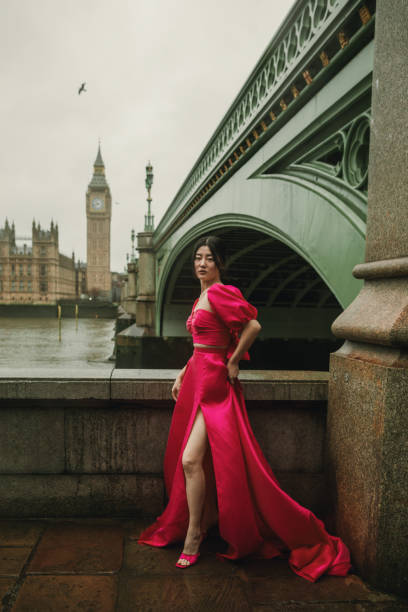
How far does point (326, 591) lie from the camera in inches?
75.7

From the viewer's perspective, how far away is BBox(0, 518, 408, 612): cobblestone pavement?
1812 millimetres

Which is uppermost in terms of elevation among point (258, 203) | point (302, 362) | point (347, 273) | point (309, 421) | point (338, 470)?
point (258, 203)

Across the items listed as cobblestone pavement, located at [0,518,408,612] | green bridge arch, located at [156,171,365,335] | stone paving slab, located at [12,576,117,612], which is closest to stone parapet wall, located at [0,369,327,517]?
cobblestone pavement, located at [0,518,408,612]

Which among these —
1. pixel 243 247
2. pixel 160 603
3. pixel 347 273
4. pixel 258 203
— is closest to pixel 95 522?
pixel 160 603

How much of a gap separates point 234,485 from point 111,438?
0.85 m

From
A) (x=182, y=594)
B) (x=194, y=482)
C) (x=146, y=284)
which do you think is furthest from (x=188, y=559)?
(x=146, y=284)

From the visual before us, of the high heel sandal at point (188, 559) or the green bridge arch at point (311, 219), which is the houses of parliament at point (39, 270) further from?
the high heel sandal at point (188, 559)

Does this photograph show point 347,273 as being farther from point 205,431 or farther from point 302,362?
point 302,362

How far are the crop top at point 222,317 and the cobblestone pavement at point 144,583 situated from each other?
1025mm

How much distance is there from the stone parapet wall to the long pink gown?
29 cm

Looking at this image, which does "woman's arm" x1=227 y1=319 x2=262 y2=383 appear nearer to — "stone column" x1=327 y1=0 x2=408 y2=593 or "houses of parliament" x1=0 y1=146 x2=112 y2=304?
"stone column" x1=327 y1=0 x2=408 y2=593

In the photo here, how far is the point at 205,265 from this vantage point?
7.64ft

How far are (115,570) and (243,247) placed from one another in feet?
33.6

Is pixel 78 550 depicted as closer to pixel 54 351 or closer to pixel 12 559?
pixel 12 559
